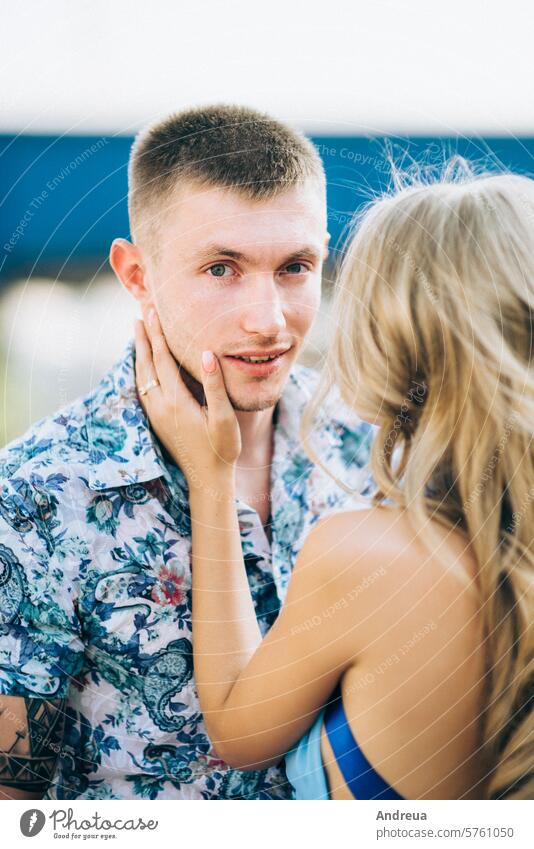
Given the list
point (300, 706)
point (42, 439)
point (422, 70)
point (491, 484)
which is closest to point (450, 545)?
point (491, 484)

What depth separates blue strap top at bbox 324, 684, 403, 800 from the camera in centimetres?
83

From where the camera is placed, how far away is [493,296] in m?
0.86

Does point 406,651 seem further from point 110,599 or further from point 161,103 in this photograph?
point 161,103

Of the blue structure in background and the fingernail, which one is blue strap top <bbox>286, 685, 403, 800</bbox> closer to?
the fingernail

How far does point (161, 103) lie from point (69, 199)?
0.51 ft

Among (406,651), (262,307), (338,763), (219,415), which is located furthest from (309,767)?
(262,307)

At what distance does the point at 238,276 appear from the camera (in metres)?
0.90

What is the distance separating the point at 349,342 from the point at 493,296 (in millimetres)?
172

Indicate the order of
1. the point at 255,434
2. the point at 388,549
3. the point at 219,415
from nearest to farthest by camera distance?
the point at 388,549 < the point at 219,415 < the point at 255,434

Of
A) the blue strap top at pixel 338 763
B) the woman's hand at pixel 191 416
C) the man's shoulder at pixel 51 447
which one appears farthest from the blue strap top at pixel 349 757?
the man's shoulder at pixel 51 447

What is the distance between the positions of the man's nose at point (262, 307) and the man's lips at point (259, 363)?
3cm

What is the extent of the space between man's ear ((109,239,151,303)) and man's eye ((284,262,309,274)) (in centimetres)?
16

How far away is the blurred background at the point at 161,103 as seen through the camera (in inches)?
36.2
